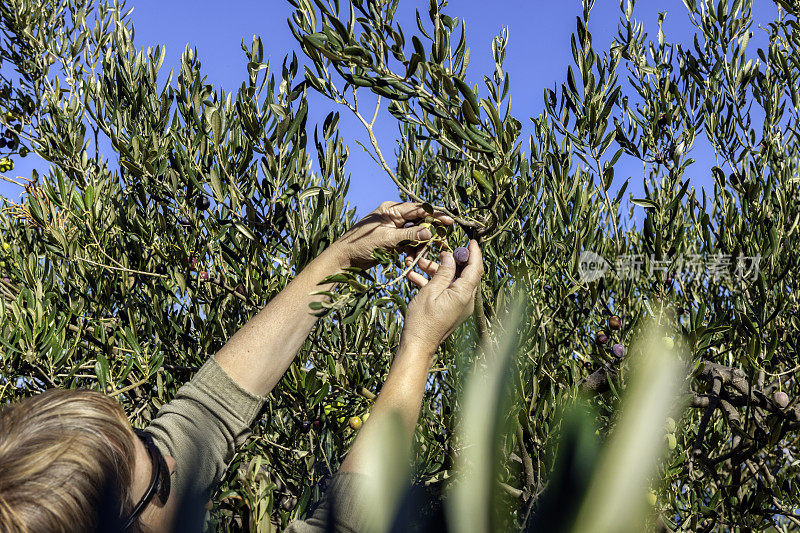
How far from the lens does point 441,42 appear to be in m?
1.67

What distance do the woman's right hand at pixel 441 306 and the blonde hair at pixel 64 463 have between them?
27.4 inches

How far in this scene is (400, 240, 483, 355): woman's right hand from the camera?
5.16ft

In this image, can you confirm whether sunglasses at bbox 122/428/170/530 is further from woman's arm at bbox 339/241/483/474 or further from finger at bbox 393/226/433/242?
finger at bbox 393/226/433/242

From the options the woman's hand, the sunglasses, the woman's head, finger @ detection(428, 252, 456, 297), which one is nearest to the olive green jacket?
the sunglasses

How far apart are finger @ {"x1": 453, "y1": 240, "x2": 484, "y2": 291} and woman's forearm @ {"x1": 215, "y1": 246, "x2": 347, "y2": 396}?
0.53 meters

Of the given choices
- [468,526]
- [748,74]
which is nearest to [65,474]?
[468,526]

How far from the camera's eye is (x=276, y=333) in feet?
7.20

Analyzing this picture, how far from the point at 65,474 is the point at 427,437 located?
1966 millimetres

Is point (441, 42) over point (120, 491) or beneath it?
over

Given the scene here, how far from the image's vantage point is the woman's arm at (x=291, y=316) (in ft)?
6.90

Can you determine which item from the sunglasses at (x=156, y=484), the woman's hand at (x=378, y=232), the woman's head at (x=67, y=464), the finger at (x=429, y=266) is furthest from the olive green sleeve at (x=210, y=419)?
the finger at (x=429, y=266)

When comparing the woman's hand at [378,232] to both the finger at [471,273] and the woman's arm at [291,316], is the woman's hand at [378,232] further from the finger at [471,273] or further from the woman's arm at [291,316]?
the finger at [471,273]

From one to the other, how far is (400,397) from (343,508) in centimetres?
58

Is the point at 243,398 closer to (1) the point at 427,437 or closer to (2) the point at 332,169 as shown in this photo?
(2) the point at 332,169
